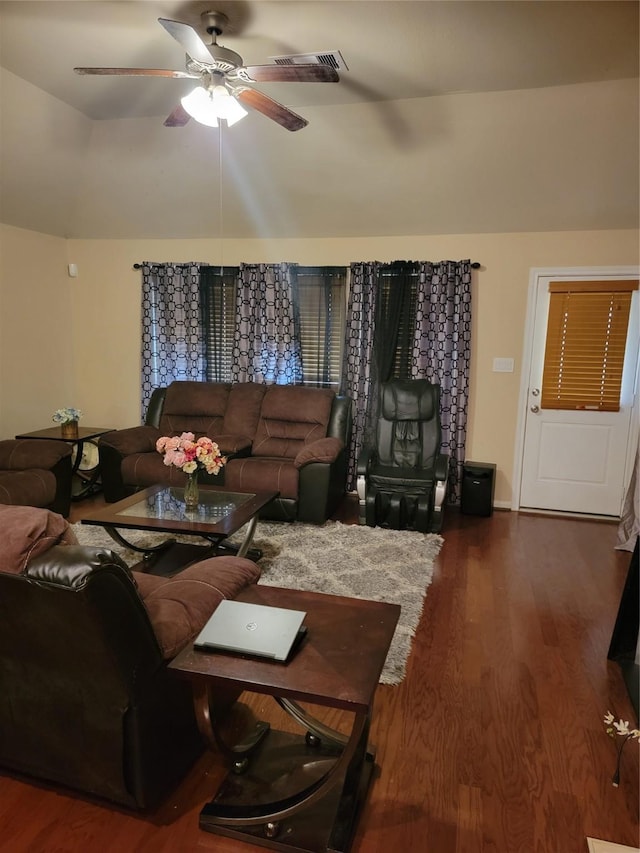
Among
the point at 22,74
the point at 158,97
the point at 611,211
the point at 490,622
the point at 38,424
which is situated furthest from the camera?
the point at 38,424

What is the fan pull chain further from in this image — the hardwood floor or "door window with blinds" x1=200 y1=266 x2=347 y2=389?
the hardwood floor

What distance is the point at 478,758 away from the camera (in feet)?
5.85

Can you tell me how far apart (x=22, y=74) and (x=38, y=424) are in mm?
2894

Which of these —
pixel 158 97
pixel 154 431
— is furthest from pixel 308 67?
pixel 154 431

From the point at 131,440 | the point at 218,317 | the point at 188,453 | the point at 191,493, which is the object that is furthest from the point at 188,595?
the point at 218,317

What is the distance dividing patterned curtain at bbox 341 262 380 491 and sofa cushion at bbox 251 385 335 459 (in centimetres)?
32

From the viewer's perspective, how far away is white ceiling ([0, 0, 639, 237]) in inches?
97.5

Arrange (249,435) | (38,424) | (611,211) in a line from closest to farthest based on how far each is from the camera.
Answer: (611,211) → (249,435) → (38,424)

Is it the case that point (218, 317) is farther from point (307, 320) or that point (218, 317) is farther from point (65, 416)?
point (65, 416)

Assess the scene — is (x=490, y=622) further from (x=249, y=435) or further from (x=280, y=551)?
(x=249, y=435)

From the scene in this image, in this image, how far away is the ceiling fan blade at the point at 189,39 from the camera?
1881mm

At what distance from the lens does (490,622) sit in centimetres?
266

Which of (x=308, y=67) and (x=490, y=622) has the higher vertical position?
(x=308, y=67)

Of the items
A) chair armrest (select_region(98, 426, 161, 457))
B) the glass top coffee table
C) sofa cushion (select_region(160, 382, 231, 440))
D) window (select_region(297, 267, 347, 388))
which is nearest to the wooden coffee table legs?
the glass top coffee table
